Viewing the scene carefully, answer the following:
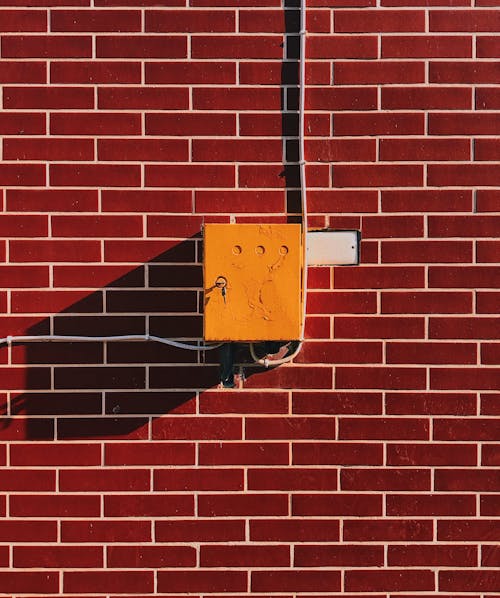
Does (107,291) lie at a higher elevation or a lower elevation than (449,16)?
lower

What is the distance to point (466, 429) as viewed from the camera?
2254mm

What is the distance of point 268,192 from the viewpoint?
2.24m

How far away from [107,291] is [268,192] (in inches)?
25.5

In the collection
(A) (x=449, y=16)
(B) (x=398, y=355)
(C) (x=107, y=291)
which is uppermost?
(A) (x=449, y=16)

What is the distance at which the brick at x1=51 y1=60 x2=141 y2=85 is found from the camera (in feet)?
7.30

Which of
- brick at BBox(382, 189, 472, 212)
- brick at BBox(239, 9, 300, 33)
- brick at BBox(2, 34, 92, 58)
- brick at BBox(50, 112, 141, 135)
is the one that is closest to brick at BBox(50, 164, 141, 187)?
brick at BBox(50, 112, 141, 135)
